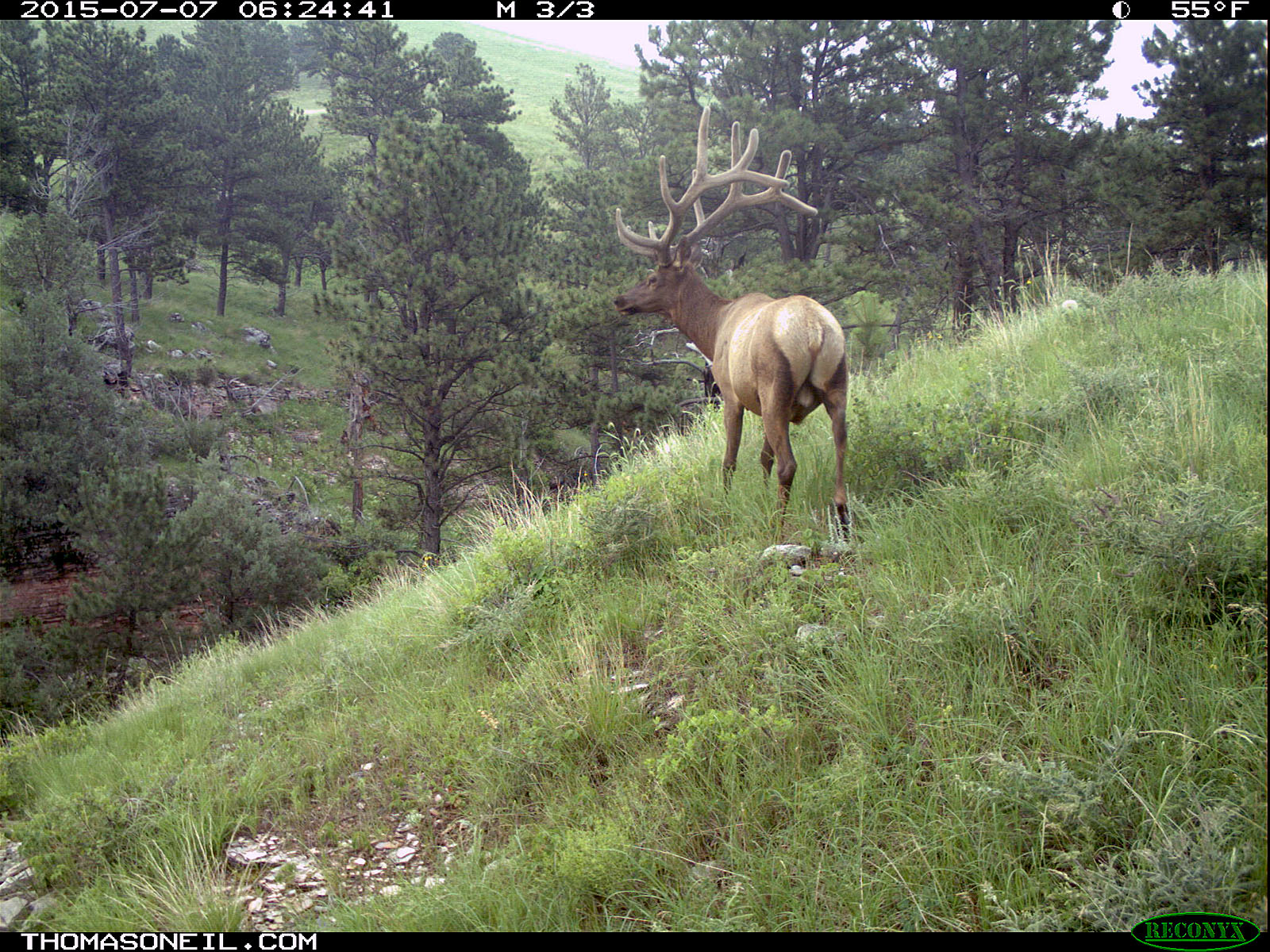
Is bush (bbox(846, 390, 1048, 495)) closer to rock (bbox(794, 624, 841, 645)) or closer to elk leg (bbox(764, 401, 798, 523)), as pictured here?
elk leg (bbox(764, 401, 798, 523))

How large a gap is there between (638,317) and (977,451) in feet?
51.0

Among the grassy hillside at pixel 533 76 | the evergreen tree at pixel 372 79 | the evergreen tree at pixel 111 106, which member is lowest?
the evergreen tree at pixel 111 106

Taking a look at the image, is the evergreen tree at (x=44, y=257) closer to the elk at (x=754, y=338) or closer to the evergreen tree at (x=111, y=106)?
the evergreen tree at (x=111, y=106)

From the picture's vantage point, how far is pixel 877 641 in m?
3.26

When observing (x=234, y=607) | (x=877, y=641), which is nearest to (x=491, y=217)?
(x=234, y=607)

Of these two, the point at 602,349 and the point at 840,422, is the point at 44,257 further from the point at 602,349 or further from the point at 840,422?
the point at 840,422

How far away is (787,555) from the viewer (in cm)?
424

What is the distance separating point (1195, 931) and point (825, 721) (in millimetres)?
1406

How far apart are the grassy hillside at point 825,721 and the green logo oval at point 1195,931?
219 mm

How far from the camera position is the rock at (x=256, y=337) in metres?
36.2

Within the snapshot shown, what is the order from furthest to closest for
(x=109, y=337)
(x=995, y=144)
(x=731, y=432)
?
(x=109, y=337) → (x=995, y=144) → (x=731, y=432)

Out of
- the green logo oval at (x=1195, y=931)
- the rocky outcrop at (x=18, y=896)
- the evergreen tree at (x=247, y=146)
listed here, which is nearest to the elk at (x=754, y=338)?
the green logo oval at (x=1195, y=931)

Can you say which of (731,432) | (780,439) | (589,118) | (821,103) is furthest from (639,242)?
(589,118)
